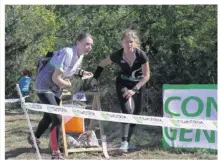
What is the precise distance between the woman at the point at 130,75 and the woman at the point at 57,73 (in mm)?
725

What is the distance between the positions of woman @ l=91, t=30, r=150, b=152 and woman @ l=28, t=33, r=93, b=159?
72 cm

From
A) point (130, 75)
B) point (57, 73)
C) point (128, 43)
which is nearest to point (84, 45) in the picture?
point (57, 73)

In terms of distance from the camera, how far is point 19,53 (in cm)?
1589

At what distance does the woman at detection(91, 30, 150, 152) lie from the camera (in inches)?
233

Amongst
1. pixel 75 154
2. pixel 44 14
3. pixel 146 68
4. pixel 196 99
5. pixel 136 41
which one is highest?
pixel 44 14

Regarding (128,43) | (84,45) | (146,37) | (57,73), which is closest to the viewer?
(57,73)

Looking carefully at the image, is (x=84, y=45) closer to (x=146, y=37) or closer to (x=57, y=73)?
(x=57, y=73)

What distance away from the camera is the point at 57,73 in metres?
5.20

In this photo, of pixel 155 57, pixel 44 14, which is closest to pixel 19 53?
pixel 44 14

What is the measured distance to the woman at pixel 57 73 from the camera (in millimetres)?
5211

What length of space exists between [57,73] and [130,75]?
4.28 feet

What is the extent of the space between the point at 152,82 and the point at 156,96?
0.46 meters

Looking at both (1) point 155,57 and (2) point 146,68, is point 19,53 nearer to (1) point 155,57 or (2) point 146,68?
(1) point 155,57

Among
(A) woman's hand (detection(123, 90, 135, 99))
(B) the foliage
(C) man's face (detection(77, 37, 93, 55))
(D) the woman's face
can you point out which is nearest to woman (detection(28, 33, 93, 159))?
(C) man's face (detection(77, 37, 93, 55))
